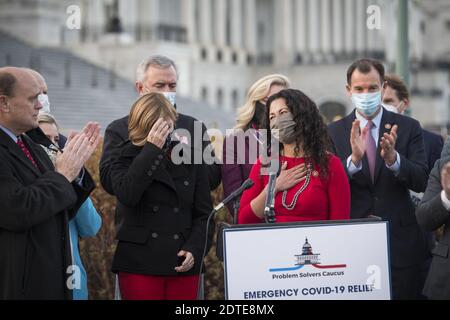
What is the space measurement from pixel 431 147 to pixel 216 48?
48.8m

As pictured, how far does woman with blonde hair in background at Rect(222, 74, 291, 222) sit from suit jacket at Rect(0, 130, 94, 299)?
2.14 meters

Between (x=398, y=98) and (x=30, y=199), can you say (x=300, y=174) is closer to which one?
(x=30, y=199)

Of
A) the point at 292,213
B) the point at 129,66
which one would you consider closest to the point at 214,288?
the point at 292,213

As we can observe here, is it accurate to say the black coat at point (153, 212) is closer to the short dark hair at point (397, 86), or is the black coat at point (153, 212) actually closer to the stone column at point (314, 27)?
the short dark hair at point (397, 86)

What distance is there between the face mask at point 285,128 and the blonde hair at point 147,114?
76cm

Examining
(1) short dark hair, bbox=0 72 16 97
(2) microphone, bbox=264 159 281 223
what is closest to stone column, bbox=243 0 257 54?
(2) microphone, bbox=264 159 281 223

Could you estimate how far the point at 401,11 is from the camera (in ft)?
42.6

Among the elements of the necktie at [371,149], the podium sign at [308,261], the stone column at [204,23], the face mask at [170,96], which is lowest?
the podium sign at [308,261]

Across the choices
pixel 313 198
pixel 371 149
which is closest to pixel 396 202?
pixel 371 149

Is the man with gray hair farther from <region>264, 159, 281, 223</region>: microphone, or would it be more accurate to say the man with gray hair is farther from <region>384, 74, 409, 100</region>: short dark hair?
<region>384, 74, 409, 100</region>: short dark hair

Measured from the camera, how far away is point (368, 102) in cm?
750

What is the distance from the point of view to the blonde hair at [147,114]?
22.1 feet

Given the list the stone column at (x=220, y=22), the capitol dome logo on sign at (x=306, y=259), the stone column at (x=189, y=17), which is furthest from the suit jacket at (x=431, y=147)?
the stone column at (x=220, y=22)

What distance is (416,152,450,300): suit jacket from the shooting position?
20.4 ft
